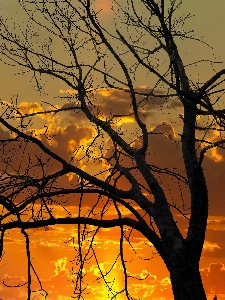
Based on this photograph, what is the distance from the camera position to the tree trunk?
8227 millimetres

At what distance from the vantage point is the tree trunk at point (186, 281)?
8227 mm

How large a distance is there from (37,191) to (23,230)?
Answer: 2.37 feet

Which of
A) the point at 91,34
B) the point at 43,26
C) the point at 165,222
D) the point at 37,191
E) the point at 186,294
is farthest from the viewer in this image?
the point at 43,26

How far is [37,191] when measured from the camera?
9.39 meters

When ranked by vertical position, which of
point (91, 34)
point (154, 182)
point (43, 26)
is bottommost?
point (154, 182)

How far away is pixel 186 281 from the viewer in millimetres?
8281

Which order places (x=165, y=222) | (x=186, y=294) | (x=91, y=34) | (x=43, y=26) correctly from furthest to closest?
(x=43, y=26), (x=91, y=34), (x=165, y=222), (x=186, y=294)

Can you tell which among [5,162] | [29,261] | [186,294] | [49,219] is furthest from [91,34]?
[186,294]

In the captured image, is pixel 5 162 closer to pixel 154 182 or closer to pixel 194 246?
pixel 154 182

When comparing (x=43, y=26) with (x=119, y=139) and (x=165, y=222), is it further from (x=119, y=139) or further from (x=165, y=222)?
(x=165, y=222)

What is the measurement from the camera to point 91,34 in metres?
10.1

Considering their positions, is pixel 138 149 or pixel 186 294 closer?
pixel 186 294

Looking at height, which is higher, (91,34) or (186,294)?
(91,34)

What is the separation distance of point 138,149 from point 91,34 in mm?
2306
